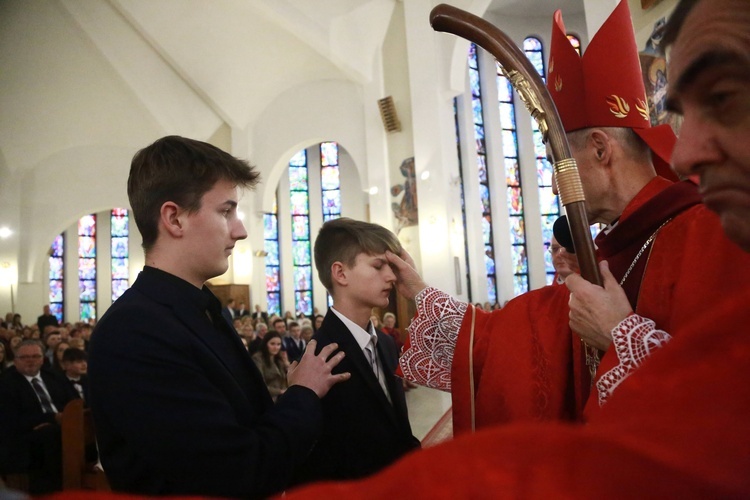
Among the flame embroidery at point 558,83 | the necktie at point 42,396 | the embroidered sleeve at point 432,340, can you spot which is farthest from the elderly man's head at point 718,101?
the necktie at point 42,396

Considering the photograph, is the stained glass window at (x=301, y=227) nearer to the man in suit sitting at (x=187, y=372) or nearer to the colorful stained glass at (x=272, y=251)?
the colorful stained glass at (x=272, y=251)

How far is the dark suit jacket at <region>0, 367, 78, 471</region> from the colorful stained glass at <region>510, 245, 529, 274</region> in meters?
15.5

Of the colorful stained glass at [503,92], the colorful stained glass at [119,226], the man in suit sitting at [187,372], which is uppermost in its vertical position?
the colorful stained glass at [503,92]

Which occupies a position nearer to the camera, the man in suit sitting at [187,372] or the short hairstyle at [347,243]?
the man in suit sitting at [187,372]

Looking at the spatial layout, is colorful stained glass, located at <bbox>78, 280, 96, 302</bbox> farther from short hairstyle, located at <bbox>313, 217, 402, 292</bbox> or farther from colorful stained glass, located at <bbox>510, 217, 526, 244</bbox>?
short hairstyle, located at <bbox>313, 217, 402, 292</bbox>

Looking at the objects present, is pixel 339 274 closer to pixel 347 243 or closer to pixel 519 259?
pixel 347 243

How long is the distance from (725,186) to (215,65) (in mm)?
15531

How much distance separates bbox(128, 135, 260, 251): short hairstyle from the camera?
5.26 ft

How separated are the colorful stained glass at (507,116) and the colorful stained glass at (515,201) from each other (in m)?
2.14

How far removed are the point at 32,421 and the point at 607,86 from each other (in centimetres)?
488

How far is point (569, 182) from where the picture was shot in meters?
1.46

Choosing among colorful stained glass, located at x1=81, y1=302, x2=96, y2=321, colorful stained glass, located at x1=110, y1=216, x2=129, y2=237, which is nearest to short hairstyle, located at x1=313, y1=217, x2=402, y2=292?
colorful stained glass, located at x1=81, y1=302, x2=96, y2=321

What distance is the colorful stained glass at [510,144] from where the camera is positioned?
19.2m

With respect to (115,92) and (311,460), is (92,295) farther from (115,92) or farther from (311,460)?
(311,460)
